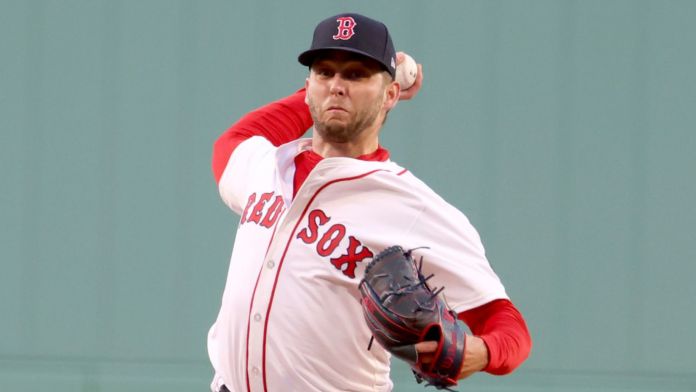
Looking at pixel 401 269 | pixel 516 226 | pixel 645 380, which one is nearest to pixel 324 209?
pixel 401 269

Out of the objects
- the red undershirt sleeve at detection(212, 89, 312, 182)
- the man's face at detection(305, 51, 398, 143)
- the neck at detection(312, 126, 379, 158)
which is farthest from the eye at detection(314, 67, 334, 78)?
the red undershirt sleeve at detection(212, 89, 312, 182)

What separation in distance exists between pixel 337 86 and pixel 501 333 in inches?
19.6

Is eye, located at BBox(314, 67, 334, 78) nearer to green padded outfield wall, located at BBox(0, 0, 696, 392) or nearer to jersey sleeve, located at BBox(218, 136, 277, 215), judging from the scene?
jersey sleeve, located at BBox(218, 136, 277, 215)

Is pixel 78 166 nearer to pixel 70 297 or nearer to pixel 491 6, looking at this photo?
pixel 70 297

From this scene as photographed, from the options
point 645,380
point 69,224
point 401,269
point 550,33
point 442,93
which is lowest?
point 645,380

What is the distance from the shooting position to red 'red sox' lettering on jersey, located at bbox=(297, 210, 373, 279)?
64.2 inches

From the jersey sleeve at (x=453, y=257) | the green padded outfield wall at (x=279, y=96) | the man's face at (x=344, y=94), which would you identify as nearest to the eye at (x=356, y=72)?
the man's face at (x=344, y=94)

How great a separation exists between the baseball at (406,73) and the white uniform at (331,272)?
245 millimetres

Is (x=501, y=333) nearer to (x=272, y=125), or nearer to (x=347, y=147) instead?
(x=347, y=147)

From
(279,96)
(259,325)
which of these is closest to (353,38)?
(259,325)

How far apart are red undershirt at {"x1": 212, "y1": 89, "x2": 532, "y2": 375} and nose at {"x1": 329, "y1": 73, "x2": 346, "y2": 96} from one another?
5.4 inches

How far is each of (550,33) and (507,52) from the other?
0.16 meters

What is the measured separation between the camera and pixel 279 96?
367 cm

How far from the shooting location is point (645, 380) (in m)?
3.50
